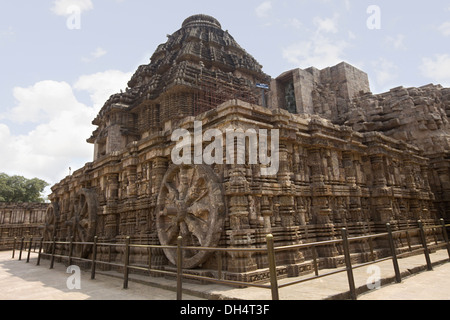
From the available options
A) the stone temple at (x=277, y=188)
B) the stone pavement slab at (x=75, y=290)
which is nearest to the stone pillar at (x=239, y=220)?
the stone temple at (x=277, y=188)

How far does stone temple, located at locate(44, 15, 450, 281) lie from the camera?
6.35 m

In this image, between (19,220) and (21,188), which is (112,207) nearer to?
(19,220)

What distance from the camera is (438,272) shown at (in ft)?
22.3

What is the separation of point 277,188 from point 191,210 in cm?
208

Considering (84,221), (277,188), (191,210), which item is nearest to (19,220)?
(84,221)

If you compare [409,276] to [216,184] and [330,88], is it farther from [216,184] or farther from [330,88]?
[330,88]

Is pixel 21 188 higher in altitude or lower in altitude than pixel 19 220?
higher

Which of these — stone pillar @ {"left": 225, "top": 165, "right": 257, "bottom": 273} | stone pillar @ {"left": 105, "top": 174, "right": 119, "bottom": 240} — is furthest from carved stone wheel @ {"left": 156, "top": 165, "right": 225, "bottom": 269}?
stone pillar @ {"left": 105, "top": 174, "right": 119, "bottom": 240}

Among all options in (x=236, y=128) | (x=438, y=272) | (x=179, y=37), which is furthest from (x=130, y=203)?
(x=179, y=37)

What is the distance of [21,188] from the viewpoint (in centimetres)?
4331

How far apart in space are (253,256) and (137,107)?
20403mm

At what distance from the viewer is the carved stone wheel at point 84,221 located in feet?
35.1

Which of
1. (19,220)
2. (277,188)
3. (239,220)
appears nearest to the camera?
(239,220)

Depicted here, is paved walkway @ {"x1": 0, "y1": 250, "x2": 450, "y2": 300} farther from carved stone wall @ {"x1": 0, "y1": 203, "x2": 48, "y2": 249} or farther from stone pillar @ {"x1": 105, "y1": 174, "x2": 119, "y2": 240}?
carved stone wall @ {"x1": 0, "y1": 203, "x2": 48, "y2": 249}
